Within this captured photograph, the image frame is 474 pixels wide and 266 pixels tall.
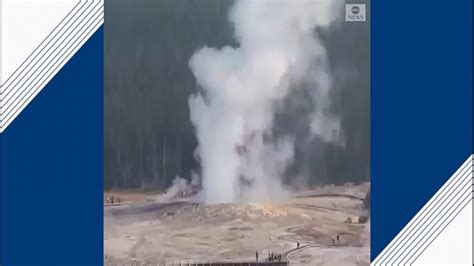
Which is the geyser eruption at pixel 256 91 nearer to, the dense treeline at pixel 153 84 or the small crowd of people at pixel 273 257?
the dense treeline at pixel 153 84

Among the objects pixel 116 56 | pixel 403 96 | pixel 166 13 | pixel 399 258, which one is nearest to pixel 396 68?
pixel 403 96

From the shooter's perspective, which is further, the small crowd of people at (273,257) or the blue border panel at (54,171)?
the small crowd of people at (273,257)

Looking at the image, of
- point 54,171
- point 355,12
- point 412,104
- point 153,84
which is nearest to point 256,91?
point 153,84

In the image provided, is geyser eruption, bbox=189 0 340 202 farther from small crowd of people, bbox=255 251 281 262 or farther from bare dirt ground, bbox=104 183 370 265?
small crowd of people, bbox=255 251 281 262

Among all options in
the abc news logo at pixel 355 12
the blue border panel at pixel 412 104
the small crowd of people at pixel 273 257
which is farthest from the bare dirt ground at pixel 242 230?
the abc news logo at pixel 355 12

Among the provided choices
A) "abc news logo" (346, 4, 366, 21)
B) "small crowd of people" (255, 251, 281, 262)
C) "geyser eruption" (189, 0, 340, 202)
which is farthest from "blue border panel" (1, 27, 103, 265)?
"abc news logo" (346, 4, 366, 21)

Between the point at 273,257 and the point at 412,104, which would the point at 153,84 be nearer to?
the point at 273,257
